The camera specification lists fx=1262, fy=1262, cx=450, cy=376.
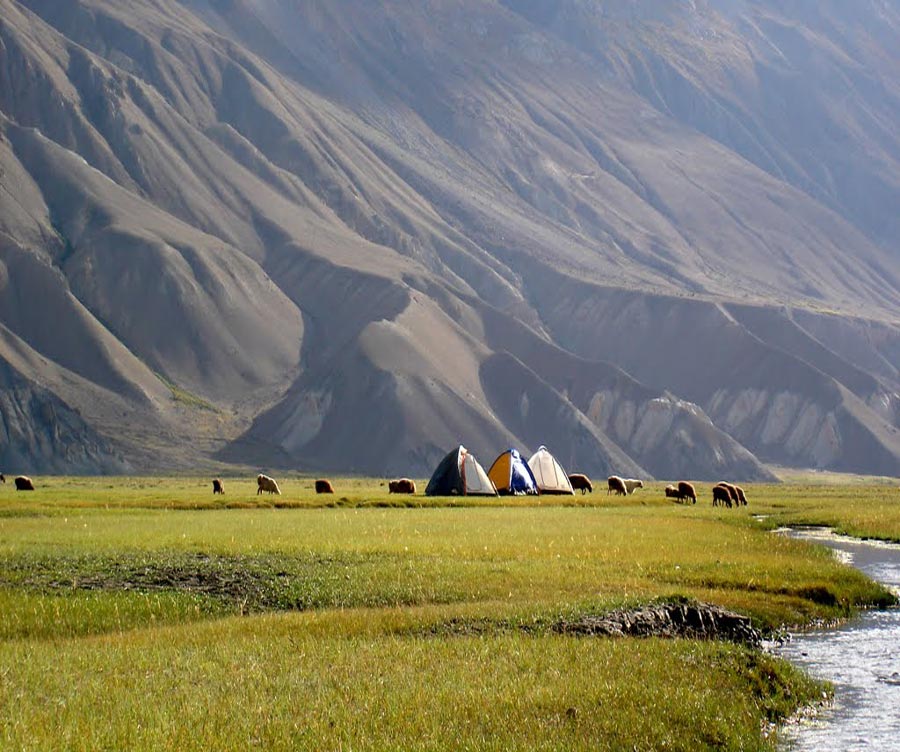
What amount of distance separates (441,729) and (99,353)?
14171 centimetres

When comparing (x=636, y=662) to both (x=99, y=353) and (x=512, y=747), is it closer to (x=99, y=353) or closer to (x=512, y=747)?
(x=512, y=747)

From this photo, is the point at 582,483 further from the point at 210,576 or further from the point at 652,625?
the point at 652,625

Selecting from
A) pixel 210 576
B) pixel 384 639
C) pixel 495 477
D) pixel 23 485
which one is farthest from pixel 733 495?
pixel 384 639

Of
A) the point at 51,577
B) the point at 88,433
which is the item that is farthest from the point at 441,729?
the point at 88,433

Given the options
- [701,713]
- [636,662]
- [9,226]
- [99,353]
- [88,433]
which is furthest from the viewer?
[9,226]

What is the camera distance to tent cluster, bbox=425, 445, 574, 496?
6775 centimetres

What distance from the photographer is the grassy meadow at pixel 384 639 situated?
49.7ft

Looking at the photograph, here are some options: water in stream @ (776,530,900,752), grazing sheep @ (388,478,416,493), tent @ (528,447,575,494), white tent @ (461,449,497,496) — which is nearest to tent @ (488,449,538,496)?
white tent @ (461,449,497,496)

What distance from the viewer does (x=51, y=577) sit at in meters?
25.6

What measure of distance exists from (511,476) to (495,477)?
1144 mm

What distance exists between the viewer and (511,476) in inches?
2744

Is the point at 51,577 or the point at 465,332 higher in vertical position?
the point at 51,577

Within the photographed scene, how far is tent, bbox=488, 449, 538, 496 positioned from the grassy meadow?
102ft

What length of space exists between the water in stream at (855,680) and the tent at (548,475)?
142 ft
